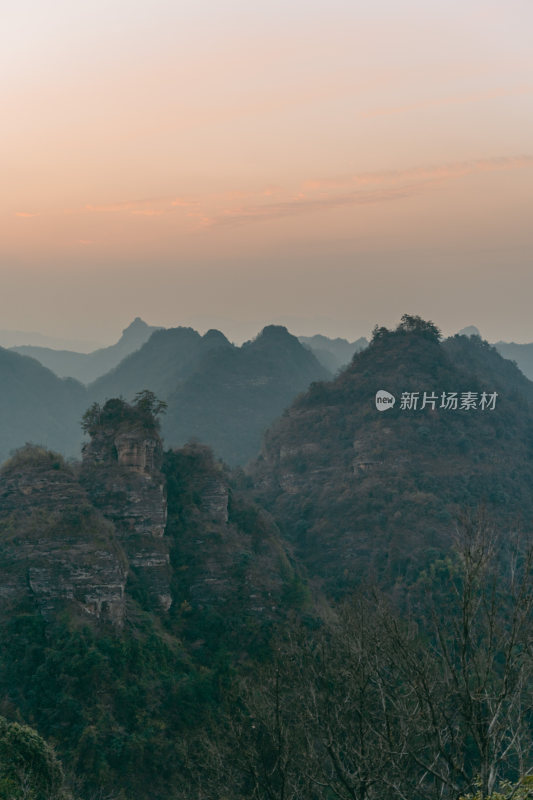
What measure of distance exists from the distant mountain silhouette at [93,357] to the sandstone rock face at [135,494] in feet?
462

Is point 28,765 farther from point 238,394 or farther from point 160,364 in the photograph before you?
point 160,364

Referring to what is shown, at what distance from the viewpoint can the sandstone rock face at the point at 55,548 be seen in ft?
80.8

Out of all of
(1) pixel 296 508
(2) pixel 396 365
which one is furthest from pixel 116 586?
(2) pixel 396 365

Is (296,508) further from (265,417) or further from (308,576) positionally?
(265,417)

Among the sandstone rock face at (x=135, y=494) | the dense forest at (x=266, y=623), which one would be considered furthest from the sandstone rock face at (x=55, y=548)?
the sandstone rock face at (x=135, y=494)

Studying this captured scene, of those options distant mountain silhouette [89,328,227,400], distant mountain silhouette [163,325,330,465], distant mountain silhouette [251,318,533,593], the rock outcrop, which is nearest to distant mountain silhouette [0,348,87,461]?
distant mountain silhouette [89,328,227,400]

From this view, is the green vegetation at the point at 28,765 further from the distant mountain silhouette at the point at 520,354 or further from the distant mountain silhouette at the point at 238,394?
the distant mountain silhouette at the point at 520,354

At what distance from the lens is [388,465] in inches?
1858

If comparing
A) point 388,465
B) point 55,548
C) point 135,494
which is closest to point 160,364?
point 388,465

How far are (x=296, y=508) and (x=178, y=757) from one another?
27706 mm

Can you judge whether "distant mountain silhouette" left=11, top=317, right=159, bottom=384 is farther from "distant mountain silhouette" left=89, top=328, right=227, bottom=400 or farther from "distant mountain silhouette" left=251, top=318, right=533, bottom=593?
"distant mountain silhouette" left=251, top=318, right=533, bottom=593

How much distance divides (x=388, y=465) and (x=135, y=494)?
22364 mm

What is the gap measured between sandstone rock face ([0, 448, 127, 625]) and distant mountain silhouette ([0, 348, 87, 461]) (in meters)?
69.5

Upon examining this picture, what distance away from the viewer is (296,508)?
4916 centimetres
